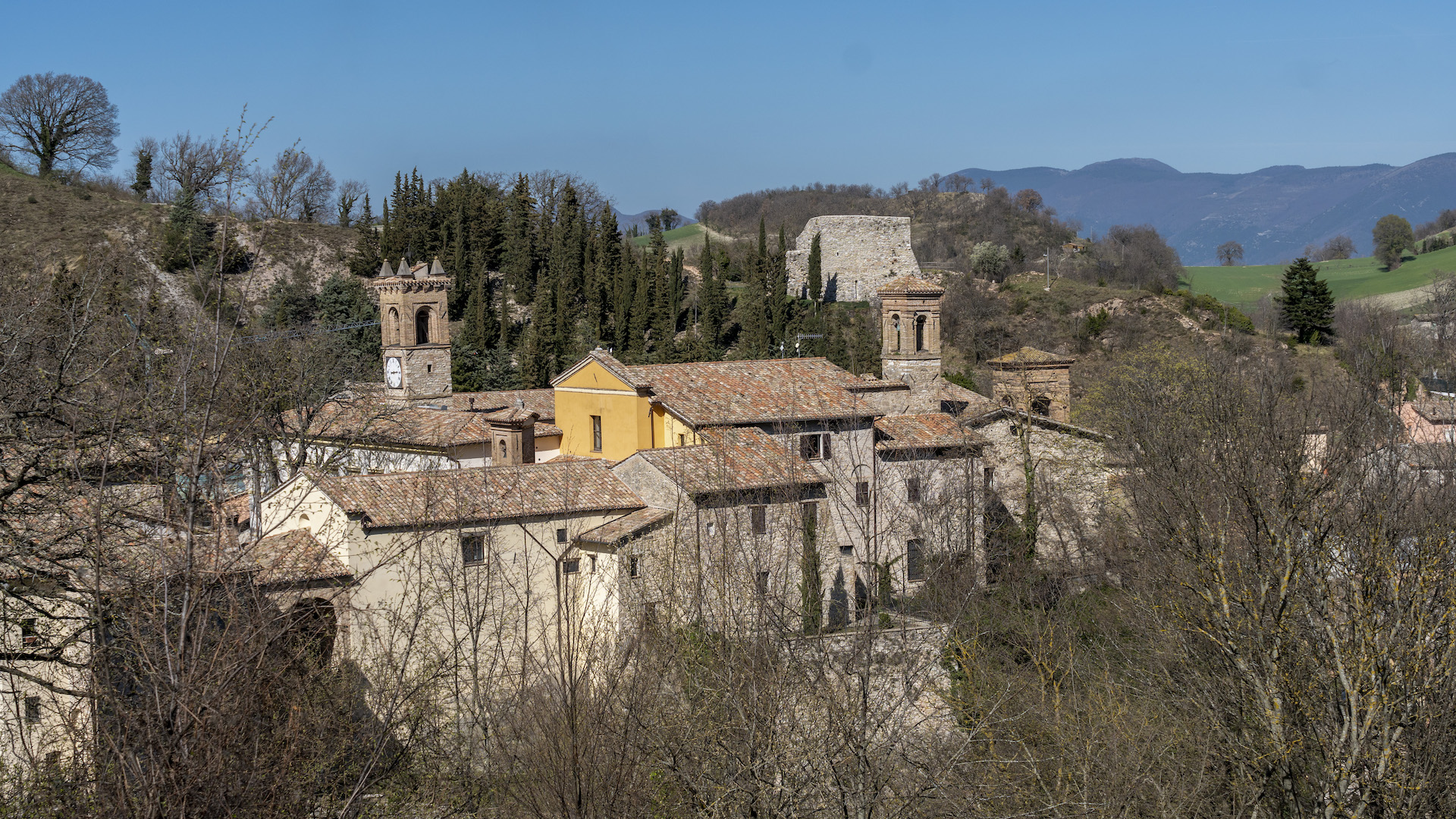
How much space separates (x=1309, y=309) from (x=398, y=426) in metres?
37.5

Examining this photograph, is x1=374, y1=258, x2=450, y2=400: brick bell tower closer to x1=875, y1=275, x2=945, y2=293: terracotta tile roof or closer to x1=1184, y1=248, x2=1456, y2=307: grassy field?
x1=875, y1=275, x2=945, y2=293: terracotta tile roof

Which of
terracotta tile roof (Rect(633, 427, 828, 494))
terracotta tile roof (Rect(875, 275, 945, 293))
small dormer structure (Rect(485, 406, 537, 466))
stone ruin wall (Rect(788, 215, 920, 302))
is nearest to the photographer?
terracotta tile roof (Rect(633, 427, 828, 494))

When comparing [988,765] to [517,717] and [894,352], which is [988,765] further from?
[894,352]

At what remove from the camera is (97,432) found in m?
7.59

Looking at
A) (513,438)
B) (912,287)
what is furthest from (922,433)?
(513,438)

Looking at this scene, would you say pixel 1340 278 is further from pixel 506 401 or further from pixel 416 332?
pixel 416 332

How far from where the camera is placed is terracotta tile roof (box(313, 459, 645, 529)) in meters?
16.3

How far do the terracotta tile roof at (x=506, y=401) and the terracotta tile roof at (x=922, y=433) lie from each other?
27.3 ft

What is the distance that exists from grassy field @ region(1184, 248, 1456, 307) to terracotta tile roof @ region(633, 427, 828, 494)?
47892mm

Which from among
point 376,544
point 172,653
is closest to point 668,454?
point 376,544

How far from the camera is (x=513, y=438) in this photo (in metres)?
22.5

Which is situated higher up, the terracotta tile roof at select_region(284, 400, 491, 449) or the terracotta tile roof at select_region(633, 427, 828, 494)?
the terracotta tile roof at select_region(284, 400, 491, 449)

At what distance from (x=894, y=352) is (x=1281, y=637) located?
648 inches

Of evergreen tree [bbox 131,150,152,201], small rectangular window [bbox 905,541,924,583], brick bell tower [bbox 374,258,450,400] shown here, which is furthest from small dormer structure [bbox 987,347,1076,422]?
evergreen tree [bbox 131,150,152,201]
